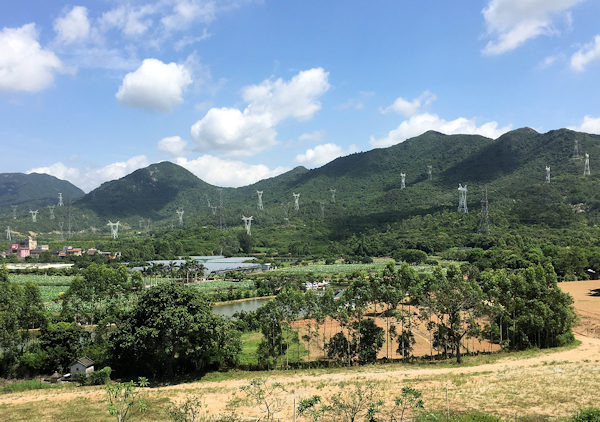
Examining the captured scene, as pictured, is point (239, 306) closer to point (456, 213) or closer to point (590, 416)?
point (590, 416)

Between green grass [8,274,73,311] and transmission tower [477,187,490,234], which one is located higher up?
transmission tower [477,187,490,234]

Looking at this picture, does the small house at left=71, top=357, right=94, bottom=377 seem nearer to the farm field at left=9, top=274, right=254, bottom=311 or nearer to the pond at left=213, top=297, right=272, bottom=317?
the pond at left=213, top=297, right=272, bottom=317

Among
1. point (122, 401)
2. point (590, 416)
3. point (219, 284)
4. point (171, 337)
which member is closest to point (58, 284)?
point (219, 284)

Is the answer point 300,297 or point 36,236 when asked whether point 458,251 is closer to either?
point 300,297

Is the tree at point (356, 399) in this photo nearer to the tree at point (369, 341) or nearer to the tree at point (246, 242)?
the tree at point (369, 341)

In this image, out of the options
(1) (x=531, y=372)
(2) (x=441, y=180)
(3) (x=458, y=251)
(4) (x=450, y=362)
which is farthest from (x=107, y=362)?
(2) (x=441, y=180)

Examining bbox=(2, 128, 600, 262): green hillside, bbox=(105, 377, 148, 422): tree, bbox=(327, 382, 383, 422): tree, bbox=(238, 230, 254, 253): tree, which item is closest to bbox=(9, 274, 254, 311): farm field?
bbox=(2, 128, 600, 262): green hillside

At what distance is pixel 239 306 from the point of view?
58844 mm

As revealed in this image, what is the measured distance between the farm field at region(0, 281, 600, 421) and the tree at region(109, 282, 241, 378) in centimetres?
170

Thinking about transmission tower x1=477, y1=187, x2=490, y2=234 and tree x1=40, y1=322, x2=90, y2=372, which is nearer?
tree x1=40, y1=322, x2=90, y2=372

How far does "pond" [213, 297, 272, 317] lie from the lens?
55125 mm

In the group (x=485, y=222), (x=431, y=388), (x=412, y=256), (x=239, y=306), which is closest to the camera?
(x=431, y=388)

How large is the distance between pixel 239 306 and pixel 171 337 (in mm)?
33815

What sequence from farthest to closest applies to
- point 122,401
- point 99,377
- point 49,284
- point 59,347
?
point 49,284
point 59,347
point 99,377
point 122,401
